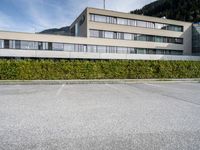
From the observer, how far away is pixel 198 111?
6562mm

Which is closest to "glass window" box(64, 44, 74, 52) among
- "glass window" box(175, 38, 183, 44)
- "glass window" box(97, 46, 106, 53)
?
"glass window" box(97, 46, 106, 53)

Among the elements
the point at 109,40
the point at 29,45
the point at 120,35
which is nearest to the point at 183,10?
the point at 120,35

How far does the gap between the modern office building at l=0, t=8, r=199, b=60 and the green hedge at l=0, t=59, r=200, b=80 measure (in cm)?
1255

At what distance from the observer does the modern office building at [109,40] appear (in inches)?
1190

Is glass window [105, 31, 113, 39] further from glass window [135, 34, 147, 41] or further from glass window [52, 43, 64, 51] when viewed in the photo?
glass window [52, 43, 64, 51]

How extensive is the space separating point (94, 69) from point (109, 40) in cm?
1837

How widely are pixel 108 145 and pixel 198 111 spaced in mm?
4569

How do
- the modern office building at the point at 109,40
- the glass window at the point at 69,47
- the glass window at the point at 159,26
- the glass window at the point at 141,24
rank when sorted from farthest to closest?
the glass window at the point at 159,26 < the glass window at the point at 141,24 < the glass window at the point at 69,47 < the modern office building at the point at 109,40

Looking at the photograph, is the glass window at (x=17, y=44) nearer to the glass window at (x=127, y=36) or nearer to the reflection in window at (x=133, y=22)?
the reflection in window at (x=133, y=22)

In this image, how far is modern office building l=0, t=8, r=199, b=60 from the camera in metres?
30.2

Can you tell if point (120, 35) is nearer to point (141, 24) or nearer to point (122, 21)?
point (122, 21)

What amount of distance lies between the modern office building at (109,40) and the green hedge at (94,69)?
12549mm

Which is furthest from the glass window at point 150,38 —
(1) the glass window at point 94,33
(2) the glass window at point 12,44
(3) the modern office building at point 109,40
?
(2) the glass window at point 12,44

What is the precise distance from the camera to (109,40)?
36.5 meters
